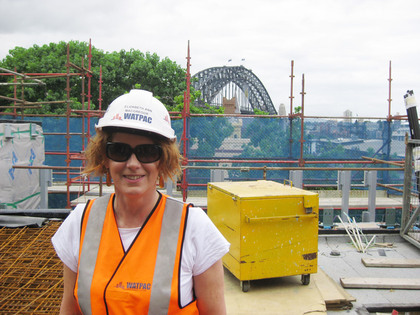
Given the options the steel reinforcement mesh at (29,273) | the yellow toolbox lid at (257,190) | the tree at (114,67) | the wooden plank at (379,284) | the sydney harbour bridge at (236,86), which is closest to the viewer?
the steel reinforcement mesh at (29,273)

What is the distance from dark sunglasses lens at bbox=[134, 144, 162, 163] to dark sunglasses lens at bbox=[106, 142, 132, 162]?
4 centimetres

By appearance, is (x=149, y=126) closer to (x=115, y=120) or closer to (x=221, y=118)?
(x=115, y=120)

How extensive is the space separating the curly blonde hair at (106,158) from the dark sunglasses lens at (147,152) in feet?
0.10

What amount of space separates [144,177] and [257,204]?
2077 mm

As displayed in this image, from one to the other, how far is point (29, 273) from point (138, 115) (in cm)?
→ 272

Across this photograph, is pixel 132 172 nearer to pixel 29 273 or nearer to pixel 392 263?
pixel 29 273

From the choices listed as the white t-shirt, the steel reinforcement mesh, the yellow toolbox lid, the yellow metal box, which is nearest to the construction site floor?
the steel reinforcement mesh

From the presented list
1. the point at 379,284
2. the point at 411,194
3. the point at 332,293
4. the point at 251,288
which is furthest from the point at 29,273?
the point at 411,194

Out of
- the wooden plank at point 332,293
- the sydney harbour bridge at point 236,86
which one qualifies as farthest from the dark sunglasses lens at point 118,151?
the sydney harbour bridge at point 236,86

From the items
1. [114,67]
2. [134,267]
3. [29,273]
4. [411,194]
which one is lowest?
[29,273]

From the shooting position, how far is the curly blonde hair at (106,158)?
1656mm

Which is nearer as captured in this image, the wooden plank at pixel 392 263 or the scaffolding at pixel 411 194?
the wooden plank at pixel 392 263

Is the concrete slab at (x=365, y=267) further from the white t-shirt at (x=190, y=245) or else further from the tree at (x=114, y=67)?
the tree at (x=114, y=67)

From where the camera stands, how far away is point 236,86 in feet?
216
